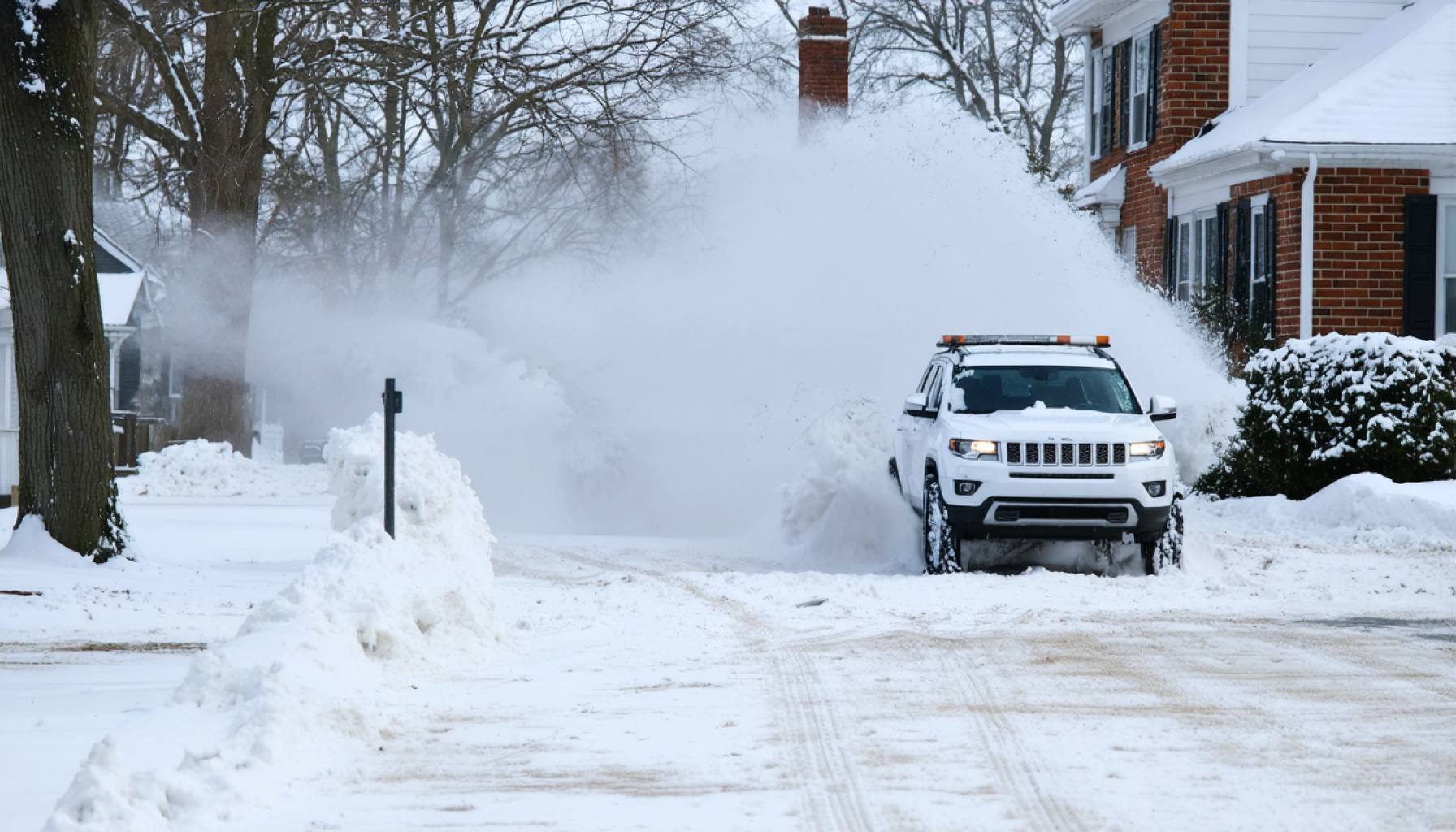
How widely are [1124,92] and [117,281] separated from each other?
79.1 ft

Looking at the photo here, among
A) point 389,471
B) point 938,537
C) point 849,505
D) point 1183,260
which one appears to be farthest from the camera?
point 1183,260

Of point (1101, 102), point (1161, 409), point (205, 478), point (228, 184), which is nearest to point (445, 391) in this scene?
point (205, 478)

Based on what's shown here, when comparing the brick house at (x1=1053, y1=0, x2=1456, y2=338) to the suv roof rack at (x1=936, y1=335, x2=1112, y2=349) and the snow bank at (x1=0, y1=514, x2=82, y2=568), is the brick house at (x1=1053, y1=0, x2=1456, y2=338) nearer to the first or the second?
the suv roof rack at (x1=936, y1=335, x2=1112, y2=349)

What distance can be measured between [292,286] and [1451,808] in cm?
3168

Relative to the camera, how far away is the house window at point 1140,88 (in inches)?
1092

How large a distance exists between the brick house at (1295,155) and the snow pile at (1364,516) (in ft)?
18.4

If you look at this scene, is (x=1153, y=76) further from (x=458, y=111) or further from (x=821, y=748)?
(x=821, y=748)

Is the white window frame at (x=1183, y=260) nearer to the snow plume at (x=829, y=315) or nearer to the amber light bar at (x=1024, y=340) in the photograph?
the snow plume at (x=829, y=315)

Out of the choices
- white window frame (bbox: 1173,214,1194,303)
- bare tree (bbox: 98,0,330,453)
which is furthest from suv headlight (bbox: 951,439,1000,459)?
white window frame (bbox: 1173,214,1194,303)

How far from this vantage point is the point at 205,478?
987 inches

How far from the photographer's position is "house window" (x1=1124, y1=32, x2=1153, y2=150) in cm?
2773

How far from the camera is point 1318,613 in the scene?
11438mm

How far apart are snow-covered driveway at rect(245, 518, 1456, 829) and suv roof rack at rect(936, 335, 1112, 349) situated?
7.71ft

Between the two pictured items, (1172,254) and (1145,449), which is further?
(1172,254)
